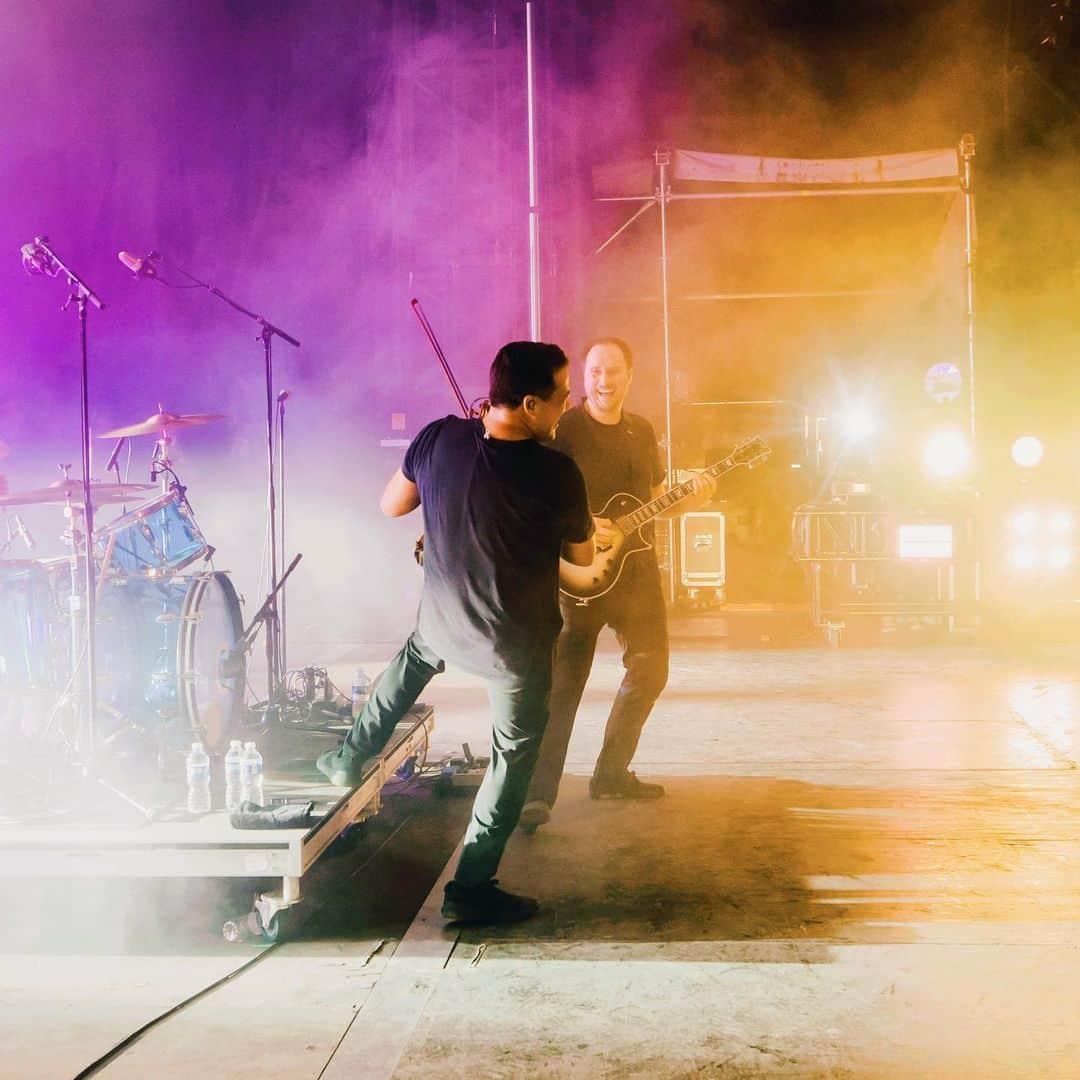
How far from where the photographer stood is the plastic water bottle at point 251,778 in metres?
3.12

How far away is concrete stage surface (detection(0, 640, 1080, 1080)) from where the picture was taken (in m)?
2.13

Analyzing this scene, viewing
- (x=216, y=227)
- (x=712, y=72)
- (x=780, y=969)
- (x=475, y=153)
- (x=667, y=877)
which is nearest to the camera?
(x=780, y=969)

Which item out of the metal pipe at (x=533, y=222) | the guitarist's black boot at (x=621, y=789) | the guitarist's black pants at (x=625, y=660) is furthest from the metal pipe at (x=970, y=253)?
the guitarist's black boot at (x=621, y=789)

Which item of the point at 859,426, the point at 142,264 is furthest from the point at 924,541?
the point at 142,264

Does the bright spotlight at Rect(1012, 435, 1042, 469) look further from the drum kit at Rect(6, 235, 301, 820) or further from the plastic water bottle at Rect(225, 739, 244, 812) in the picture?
the plastic water bottle at Rect(225, 739, 244, 812)

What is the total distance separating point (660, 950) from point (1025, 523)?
8052 millimetres

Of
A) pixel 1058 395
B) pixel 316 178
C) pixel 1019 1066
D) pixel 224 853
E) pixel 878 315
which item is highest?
pixel 316 178

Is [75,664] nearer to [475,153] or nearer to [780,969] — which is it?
[780,969]

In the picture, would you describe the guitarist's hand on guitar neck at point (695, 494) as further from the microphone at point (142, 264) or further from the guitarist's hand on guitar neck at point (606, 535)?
the microphone at point (142, 264)

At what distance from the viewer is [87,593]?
3811 mm

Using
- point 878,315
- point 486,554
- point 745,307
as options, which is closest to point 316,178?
point 745,307

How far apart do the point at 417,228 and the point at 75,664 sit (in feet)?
24.7

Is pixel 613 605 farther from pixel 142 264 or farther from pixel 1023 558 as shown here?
pixel 1023 558

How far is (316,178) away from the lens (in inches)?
387
